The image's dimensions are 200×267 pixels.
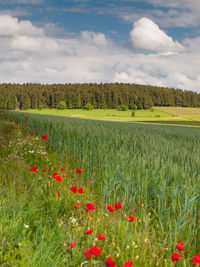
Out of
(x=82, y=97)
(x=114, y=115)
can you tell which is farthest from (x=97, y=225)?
(x=82, y=97)

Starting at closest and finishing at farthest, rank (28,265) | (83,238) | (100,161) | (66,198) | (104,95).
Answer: (28,265), (83,238), (66,198), (100,161), (104,95)

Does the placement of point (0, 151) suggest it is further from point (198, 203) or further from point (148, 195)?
point (198, 203)

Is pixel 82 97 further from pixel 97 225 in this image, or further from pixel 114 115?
pixel 97 225

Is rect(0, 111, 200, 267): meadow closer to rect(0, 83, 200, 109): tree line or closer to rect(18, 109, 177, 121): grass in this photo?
rect(18, 109, 177, 121): grass

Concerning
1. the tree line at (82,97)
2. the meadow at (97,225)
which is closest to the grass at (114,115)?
the tree line at (82,97)

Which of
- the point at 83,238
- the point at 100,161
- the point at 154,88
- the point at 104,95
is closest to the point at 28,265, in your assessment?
the point at 83,238

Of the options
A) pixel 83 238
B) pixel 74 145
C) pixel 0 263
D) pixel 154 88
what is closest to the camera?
pixel 0 263

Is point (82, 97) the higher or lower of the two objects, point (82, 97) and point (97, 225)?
the higher

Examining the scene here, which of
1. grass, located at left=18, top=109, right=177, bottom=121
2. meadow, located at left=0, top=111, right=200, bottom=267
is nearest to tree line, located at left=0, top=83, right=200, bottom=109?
grass, located at left=18, top=109, right=177, bottom=121

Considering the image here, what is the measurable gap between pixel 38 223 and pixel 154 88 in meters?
166

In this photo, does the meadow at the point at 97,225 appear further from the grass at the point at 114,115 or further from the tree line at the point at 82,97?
the tree line at the point at 82,97

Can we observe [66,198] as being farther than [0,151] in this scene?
No

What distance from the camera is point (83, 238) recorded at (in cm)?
280

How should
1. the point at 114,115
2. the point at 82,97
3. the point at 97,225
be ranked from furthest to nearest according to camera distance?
the point at 82,97 < the point at 114,115 < the point at 97,225
